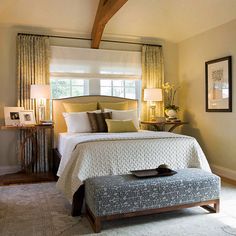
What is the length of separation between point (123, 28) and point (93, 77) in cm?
112

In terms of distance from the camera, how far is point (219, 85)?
15.1ft

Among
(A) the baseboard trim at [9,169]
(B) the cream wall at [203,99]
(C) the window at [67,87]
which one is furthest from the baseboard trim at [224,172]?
(A) the baseboard trim at [9,169]

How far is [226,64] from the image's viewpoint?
14.5ft

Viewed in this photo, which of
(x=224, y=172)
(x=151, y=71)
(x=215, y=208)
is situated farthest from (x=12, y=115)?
(x=224, y=172)

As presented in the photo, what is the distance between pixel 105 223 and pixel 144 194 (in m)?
0.51

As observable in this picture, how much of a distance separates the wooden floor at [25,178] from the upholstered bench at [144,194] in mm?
1678

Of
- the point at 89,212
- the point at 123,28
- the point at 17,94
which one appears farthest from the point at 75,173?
the point at 123,28

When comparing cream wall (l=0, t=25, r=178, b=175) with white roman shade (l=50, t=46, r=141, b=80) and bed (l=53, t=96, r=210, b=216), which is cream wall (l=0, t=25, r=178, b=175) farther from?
bed (l=53, t=96, r=210, b=216)

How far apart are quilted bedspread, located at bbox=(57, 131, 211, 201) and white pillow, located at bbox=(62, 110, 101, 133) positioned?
1.13 metres

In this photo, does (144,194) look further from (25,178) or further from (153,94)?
(153,94)

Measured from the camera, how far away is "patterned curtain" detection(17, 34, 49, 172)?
183 inches

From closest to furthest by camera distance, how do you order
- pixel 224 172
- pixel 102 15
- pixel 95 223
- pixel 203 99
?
pixel 95 223 < pixel 102 15 < pixel 224 172 < pixel 203 99

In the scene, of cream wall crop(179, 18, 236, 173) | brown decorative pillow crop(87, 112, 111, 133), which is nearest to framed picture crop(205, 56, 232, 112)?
cream wall crop(179, 18, 236, 173)

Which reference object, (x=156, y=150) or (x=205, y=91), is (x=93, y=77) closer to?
(x=205, y=91)
